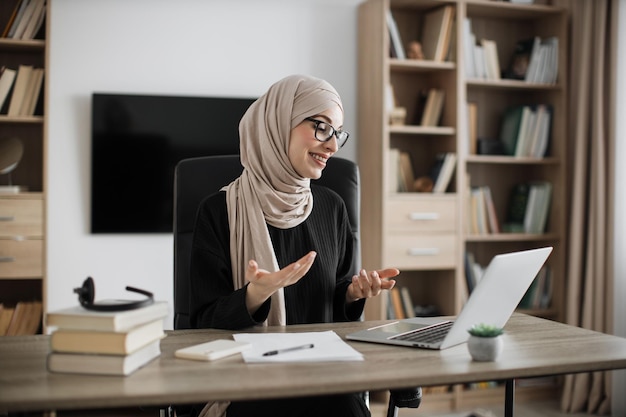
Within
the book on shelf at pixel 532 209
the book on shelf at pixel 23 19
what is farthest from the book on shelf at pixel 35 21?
the book on shelf at pixel 532 209

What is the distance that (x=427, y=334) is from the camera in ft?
5.17

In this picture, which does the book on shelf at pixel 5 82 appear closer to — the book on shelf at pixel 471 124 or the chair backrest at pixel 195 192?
the chair backrest at pixel 195 192

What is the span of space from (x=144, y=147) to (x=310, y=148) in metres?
1.93

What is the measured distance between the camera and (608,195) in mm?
3797

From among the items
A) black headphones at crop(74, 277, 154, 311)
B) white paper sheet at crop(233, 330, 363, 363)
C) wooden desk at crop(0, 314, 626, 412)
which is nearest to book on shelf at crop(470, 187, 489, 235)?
wooden desk at crop(0, 314, 626, 412)

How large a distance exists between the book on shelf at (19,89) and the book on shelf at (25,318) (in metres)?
0.92

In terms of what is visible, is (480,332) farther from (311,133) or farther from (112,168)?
(112,168)

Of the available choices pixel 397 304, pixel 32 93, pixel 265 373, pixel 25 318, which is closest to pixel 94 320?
pixel 265 373

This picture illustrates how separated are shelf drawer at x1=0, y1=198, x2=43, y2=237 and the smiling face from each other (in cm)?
186

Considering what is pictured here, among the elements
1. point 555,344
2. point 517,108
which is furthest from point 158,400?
point 517,108

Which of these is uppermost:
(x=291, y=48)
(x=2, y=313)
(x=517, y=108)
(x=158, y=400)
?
(x=291, y=48)

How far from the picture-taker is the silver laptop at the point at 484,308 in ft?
4.69

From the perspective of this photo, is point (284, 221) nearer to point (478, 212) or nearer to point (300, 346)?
point (300, 346)

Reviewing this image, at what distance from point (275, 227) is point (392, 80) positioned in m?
2.31
